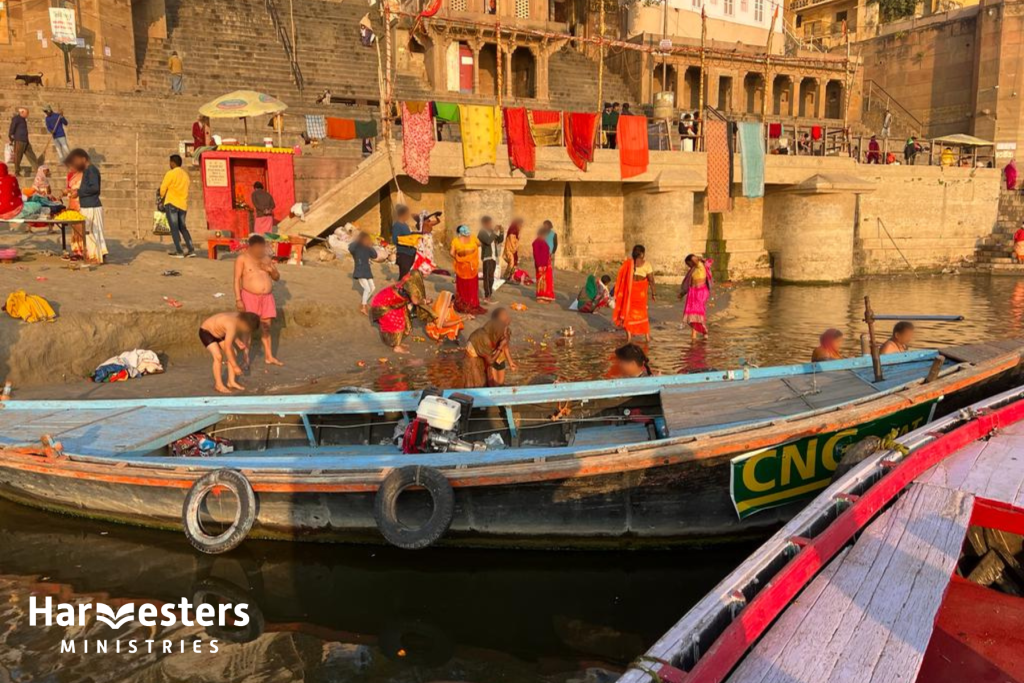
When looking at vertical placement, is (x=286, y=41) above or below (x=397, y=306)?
above

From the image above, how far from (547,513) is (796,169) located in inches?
800

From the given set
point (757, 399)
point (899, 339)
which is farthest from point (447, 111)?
point (757, 399)

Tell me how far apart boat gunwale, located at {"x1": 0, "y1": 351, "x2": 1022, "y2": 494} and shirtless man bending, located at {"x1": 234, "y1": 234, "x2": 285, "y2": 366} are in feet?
12.2

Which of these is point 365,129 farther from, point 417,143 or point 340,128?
point 417,143

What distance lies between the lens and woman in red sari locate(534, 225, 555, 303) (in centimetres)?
1470

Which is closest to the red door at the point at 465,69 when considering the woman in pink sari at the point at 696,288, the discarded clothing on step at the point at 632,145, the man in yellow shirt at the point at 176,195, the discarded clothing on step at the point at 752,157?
the discarded clothing on step at the point at 632,145

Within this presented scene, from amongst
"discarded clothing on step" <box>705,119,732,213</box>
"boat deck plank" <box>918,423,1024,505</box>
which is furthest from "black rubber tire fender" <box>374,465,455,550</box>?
"discarded clothing on step" <box>705,119,732,213</box>

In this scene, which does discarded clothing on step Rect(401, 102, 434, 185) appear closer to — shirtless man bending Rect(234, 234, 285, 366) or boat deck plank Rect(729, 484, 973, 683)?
shirtless man bending Rect(234, 234, 285, 366)

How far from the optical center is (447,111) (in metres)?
17.1

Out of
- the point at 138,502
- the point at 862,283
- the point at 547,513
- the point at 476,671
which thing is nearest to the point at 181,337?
the point at 138,502

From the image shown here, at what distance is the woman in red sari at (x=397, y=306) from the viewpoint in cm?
1128

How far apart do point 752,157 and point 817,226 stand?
3512 millimetres

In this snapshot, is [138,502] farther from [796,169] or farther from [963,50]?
[963,50]

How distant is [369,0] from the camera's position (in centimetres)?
2841
